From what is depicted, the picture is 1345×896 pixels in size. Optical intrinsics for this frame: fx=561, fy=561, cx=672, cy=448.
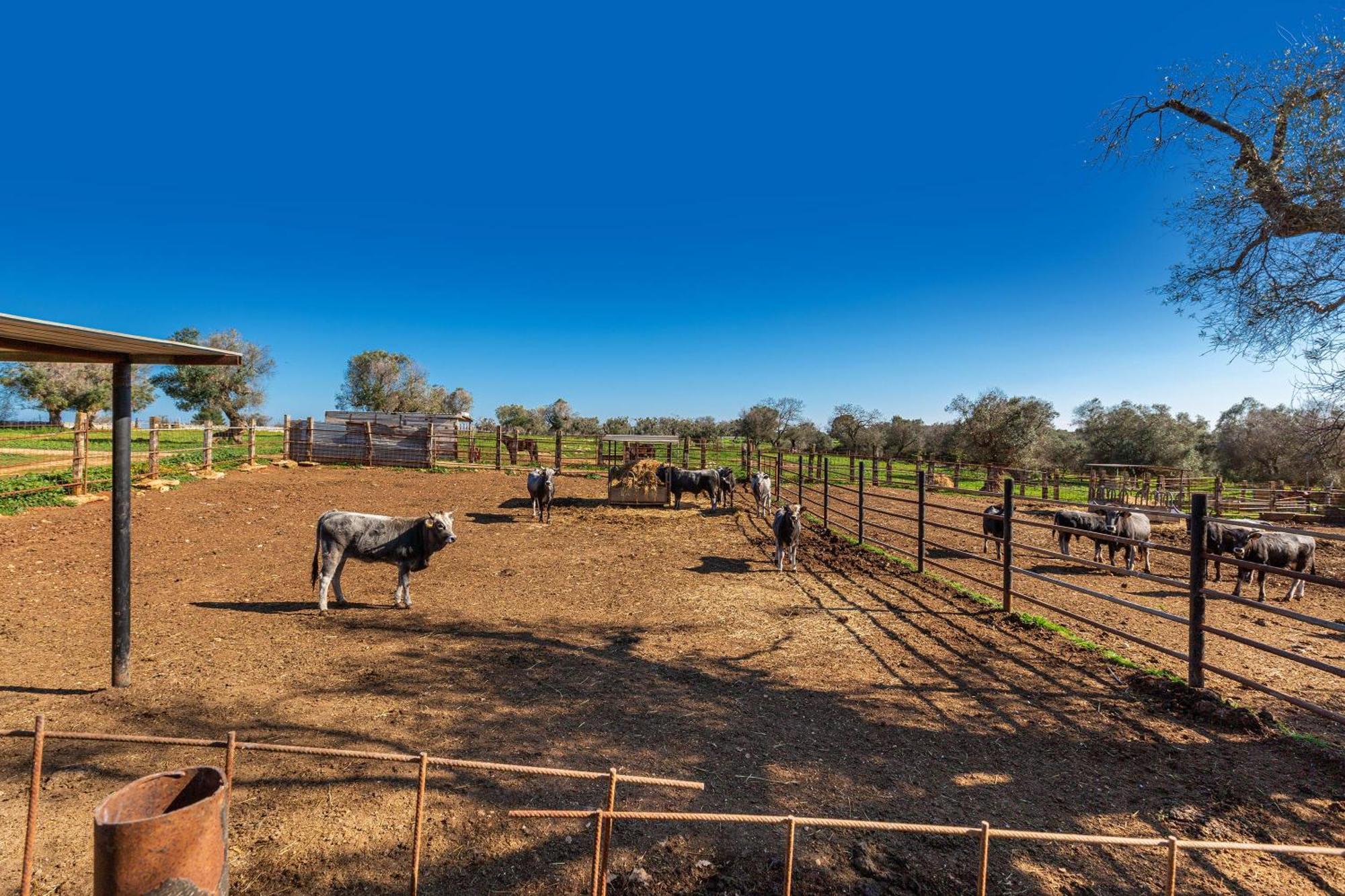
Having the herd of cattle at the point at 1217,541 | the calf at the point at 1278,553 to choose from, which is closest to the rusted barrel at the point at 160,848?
the herd of cattle at the point at 1217,541

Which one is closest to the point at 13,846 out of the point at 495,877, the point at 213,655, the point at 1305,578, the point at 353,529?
the point at 495,877

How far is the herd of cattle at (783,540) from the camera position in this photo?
7168 millimetres

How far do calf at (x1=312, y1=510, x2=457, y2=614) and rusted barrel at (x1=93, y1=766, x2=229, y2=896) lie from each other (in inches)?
207

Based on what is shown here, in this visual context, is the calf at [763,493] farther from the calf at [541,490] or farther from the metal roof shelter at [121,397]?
the metal roof shelter at [121,397]

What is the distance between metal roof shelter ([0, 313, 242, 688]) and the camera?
13.7 feet

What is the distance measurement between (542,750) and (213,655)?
381cm

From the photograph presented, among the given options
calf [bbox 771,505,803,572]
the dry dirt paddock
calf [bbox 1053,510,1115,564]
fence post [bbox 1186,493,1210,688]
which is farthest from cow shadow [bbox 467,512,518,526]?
fence post [bbox 1186,493,1210,688]

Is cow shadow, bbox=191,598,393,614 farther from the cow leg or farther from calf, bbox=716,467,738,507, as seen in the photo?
calf, bbox=716,467,738,507

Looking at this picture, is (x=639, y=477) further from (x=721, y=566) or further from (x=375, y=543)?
(x=375, y=543)

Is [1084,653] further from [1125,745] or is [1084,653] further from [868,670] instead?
[868,670]

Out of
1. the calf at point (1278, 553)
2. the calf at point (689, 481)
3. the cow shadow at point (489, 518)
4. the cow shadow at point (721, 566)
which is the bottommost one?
the cow shadow at point (721, 566)

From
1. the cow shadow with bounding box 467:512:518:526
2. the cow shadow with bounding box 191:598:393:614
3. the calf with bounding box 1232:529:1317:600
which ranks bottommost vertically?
the cow shadow with bounding box 191:598:393:614

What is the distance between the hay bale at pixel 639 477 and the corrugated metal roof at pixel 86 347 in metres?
12.9

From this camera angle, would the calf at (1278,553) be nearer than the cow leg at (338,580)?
No
